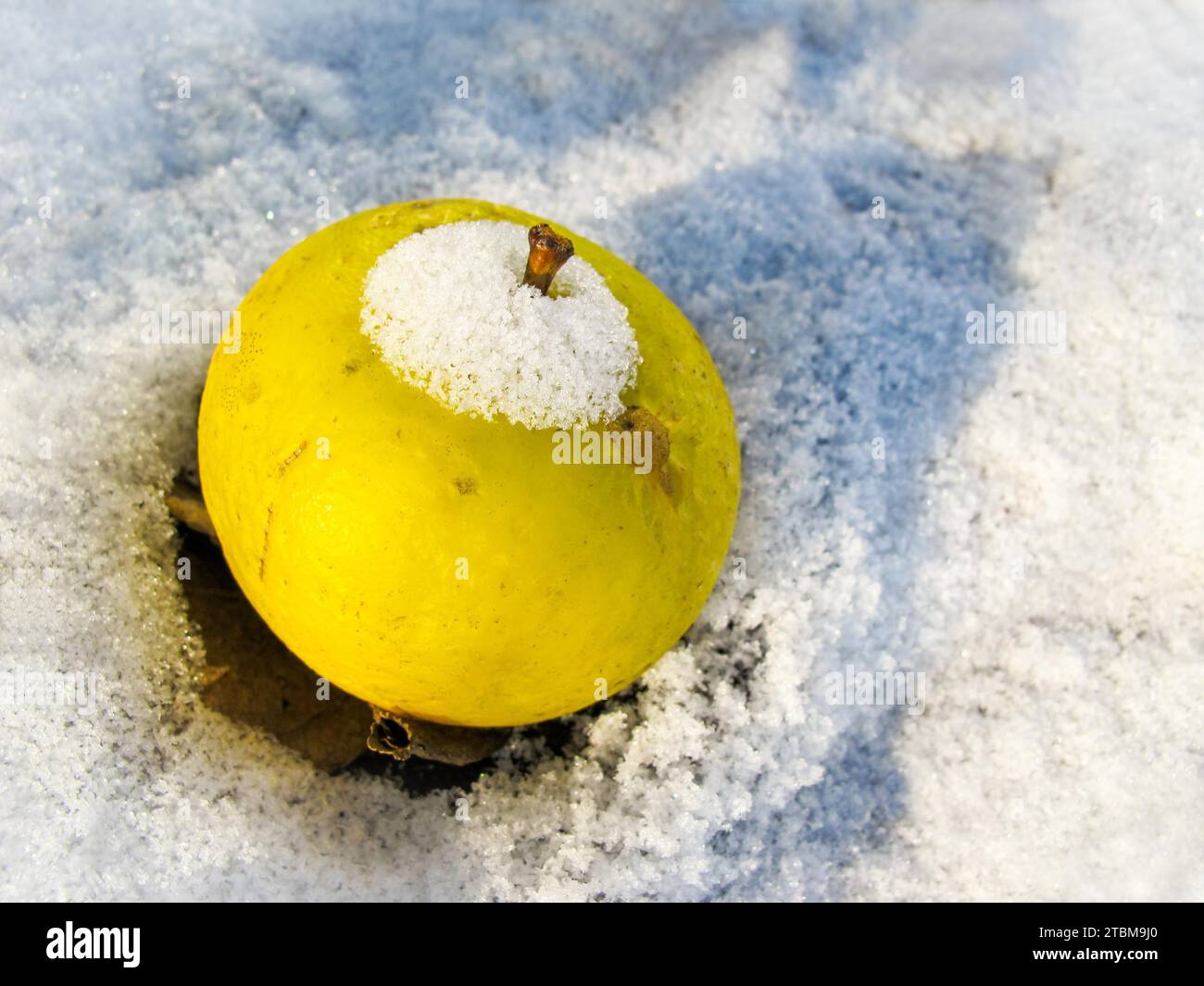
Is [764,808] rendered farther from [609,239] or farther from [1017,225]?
[1017,225]

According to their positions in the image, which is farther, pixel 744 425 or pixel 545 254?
pixel 744 425

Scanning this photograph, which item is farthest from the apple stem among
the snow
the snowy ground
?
the snowy ground

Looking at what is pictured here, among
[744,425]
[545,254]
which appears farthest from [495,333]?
[744,425]

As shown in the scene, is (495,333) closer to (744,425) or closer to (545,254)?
(545,254)

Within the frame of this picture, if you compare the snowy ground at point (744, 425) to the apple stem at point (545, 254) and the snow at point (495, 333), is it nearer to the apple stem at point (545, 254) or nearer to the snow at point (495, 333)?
the snow at point (495, 333)

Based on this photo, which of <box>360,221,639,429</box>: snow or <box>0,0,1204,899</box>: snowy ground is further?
<box>0,0,1204,899</box>: snowy ground

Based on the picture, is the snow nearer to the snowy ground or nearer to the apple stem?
the apple stem

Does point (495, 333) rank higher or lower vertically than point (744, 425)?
higher

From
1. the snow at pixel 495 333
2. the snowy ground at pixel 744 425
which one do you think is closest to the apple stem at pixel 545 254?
the snow at pixel 495 333
